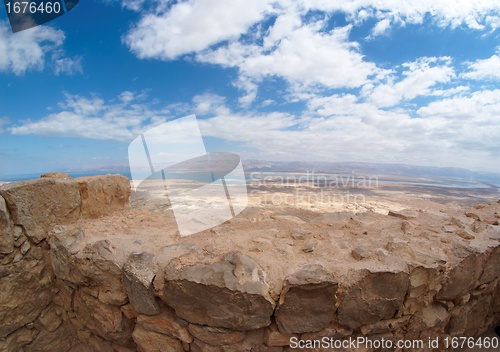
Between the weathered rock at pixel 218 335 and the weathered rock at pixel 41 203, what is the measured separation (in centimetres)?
279

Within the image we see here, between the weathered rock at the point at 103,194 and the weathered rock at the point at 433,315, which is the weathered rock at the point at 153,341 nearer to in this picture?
the weathered rock at the point at 103,194

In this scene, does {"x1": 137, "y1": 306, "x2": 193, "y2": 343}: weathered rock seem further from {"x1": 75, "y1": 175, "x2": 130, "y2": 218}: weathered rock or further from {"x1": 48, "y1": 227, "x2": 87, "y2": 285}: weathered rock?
{"x1": 75, "y1": 175, "x2": 130, "y2": 218}: weathered rock

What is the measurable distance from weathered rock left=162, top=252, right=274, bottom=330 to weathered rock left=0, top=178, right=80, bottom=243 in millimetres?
2383

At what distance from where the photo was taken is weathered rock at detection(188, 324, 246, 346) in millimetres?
2447

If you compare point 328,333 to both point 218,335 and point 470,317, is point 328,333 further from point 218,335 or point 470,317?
point 470,317

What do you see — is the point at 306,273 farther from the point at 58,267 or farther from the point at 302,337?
the point at 58,267

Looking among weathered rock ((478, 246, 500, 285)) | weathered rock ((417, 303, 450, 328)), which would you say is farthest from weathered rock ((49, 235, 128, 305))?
weathered rock ((478, 246, 500, 285))

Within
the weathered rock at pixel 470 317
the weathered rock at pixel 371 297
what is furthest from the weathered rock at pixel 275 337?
the weathered rock at pixel 470 317

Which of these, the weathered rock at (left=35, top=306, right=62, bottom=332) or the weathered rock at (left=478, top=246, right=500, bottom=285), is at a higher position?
the weathered rock at (left=478, top=246, right=500, bottom=285)

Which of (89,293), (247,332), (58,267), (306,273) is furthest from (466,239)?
(58,267)

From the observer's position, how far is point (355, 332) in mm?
2586

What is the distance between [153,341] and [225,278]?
4.31ft

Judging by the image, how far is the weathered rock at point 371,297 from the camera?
2400mm

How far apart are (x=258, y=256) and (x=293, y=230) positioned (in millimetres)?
978
